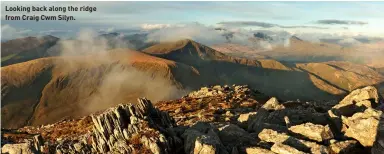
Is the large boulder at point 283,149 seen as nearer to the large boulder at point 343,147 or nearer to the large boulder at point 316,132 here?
the large boulder at point 343,147

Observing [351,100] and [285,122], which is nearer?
[285,122]

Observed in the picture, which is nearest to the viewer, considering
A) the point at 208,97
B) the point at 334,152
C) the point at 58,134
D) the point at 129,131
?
the point at 334,152

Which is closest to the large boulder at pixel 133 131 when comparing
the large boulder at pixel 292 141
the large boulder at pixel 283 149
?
the large boulder at pixel 292 141

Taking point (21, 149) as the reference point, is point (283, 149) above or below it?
above

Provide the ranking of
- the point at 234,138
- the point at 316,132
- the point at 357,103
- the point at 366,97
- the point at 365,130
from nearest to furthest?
1. the point at 365,130
2. the point at 316,132
3. the point at 234,138
4. the point at 357,103
5. the point at 366,97

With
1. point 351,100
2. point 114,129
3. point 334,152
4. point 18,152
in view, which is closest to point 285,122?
point 334,152

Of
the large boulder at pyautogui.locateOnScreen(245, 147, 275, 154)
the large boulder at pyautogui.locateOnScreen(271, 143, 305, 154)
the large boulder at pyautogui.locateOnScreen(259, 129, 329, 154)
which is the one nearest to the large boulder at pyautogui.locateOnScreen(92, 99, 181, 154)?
the large boulder at pyautogui.locateOnScreen(245, 147, 275, 154)

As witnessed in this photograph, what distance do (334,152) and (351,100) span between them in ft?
95.1

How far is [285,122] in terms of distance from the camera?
49.2m

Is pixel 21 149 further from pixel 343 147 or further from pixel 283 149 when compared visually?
pixel 343 147

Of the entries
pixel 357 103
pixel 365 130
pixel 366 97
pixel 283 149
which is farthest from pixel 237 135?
pixel 366 97

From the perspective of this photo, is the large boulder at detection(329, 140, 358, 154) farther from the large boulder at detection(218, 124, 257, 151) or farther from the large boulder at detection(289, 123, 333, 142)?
the large boulder at detection(218, 124, 257, 151)

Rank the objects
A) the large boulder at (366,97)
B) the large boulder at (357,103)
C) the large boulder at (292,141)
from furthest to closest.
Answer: the large boulder at (366,97), the large boulder at (357,103), the large boulder at (292,141)

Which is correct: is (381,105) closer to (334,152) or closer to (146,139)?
(334,152)
